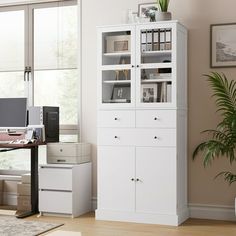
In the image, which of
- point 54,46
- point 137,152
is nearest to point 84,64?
point 54,46

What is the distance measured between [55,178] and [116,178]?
66 cm

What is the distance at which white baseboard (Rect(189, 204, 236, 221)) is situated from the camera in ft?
16.7

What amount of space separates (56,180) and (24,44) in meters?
1.79

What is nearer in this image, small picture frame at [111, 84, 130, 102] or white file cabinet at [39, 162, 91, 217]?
small picture frame at [111, 84, 130, 102]

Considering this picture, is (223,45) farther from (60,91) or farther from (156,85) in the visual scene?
(60,91)

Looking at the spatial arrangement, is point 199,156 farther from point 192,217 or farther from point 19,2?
point 19,2

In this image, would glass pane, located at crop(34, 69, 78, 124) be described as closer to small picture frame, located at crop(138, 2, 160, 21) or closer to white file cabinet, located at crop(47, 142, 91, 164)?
white file cabinet, located at crop(47, 142, 91, 164)

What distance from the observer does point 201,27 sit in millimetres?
5219

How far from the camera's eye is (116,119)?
5.11 m

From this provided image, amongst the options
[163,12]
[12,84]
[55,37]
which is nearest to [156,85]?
[163,12]

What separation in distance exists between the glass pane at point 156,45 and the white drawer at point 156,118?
51 cm

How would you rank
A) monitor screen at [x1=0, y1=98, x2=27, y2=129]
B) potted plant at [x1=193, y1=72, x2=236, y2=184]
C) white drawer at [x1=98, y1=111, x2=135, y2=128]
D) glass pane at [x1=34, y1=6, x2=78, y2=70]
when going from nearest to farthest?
potted plant at [x1=193, y1=72, x2=236, y2=184] < white drawer at [x1=98, y1=111, x2=135, y2=128] < monitor screen at [x1=0, y1=98, x2=27, y2=129] < glass pane at [x1=34, y1=6, x2=78, y2=70]

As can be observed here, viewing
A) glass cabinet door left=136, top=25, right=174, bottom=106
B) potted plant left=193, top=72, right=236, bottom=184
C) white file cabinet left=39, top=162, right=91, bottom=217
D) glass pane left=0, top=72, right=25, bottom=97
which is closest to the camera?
potted plant left=193, top=72, right=236, bottom=184

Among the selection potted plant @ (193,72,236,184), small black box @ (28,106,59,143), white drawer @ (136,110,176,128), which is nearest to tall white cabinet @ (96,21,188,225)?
white drawer @ (136,110,176,128)
